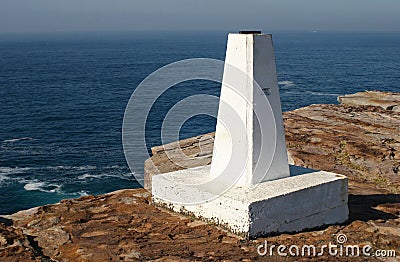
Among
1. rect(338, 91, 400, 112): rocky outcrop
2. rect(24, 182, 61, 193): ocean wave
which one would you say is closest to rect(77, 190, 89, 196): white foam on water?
rect(24, 182, 61, 193): ocean wave

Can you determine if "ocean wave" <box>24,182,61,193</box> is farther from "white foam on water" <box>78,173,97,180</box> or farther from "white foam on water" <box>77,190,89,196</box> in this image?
"white foam on water" <box>78,173,97,180</box>

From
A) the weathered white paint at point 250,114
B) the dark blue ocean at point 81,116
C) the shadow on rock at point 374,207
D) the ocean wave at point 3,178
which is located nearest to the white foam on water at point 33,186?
the dark blue ocean at point 81,116

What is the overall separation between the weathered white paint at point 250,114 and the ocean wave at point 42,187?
21810mm

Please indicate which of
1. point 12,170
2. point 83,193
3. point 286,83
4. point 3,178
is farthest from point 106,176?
point 286,83

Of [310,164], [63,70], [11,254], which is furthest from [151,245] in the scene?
[63,70]

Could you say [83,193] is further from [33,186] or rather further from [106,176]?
[33,186]

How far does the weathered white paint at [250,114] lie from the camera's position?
43.5 feet

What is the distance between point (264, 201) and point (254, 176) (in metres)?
1.19

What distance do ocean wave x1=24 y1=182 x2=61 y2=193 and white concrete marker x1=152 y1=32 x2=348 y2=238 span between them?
2084cm

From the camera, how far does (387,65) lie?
108 m

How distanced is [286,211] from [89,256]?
4849 millimetres

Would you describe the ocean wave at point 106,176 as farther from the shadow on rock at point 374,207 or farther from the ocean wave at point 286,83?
the ocean wave at point 286,83

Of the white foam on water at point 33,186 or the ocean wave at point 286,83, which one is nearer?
the white foam on water at point 33,186

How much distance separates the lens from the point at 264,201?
491 inches
